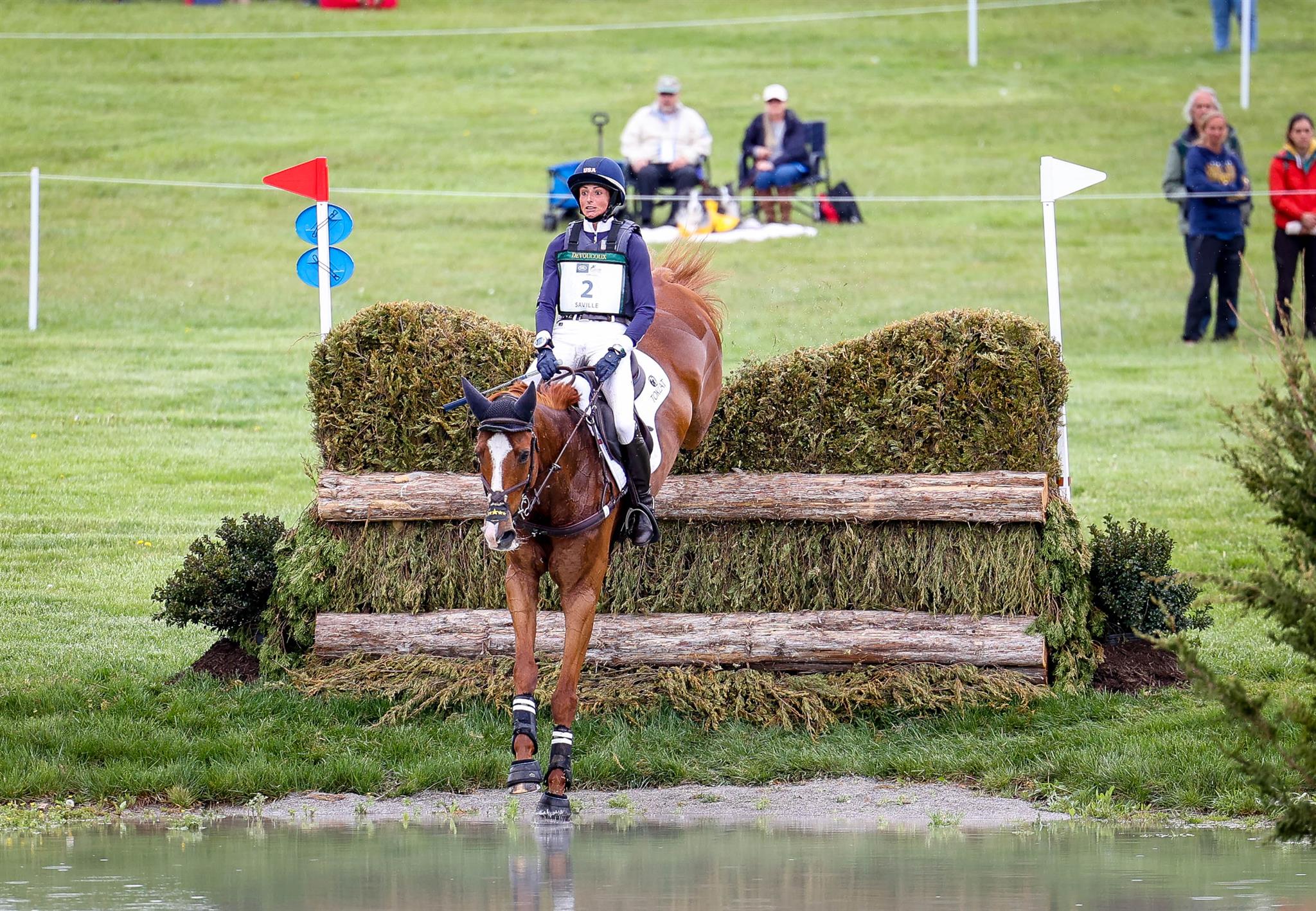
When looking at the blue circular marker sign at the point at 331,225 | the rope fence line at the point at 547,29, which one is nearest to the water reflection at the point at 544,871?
the blue circular marker sign at the point at 331,225

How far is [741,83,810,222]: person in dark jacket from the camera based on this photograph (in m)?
22.6

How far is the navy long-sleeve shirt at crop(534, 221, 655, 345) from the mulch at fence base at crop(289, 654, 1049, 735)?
6.45ft

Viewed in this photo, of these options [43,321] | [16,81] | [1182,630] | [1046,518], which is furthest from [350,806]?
[16,81]

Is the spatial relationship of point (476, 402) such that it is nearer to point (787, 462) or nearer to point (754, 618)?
point (754, 618)

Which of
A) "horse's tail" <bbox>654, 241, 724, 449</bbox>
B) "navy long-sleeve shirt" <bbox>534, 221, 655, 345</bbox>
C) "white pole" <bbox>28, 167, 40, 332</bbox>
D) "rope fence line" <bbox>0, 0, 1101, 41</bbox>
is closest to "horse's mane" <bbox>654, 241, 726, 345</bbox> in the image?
"horse's tail" <bbox>654, 241, 724, 449</bbox>

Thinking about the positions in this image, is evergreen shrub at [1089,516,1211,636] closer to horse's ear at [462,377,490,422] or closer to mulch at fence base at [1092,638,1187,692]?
mulch at fence base at [1092,638,1187,692]

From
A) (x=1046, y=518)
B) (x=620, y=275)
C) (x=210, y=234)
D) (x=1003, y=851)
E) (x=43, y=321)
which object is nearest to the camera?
(x=1003, y=851)

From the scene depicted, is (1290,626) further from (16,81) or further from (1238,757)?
(16,81)

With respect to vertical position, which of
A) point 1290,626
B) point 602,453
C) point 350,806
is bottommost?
point 350,806

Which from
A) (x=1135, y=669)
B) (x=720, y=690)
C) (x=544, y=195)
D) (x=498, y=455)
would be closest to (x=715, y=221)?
(x=544, y=195)

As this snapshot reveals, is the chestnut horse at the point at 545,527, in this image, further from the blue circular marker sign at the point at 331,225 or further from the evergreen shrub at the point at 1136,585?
the blue circular marker sign at the point at 331,225

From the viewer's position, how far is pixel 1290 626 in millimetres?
5461

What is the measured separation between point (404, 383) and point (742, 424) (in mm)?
1946

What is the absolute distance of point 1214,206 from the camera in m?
18.5
